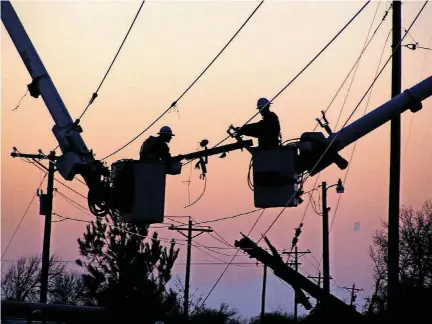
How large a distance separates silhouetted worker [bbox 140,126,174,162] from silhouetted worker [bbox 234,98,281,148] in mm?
2404

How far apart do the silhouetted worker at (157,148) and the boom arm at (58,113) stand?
1248 mm

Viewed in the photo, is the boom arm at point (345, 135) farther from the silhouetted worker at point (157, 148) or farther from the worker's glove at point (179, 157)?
the silhouetted worker at point (157, 148)

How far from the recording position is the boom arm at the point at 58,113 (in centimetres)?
2353

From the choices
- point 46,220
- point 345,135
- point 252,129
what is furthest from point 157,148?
point 46,220

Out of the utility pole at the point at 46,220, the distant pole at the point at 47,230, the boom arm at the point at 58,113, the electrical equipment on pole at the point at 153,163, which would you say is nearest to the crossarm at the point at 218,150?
the electrical equipment on pole at the point at 153,163

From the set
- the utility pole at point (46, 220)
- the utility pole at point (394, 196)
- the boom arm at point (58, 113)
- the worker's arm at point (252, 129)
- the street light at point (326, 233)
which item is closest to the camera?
the worker's arm at point (252, 129)

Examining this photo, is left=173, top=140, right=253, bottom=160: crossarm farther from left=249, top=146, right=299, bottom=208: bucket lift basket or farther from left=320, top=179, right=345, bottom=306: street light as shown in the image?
left=320, top=179, right=345, bottom=306: street light

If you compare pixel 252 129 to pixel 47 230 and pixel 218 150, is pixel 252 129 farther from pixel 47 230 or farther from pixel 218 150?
pixel 47 230

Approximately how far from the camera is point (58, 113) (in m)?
25.2

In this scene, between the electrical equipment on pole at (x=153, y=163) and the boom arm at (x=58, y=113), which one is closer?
the electrical equipment on pole at (x=153, y=163)

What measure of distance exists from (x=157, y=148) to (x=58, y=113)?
3.54m

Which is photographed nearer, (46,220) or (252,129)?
(252,129)

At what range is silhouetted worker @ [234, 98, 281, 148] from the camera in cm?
2039

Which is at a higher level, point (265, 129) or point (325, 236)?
point (325, 236)
